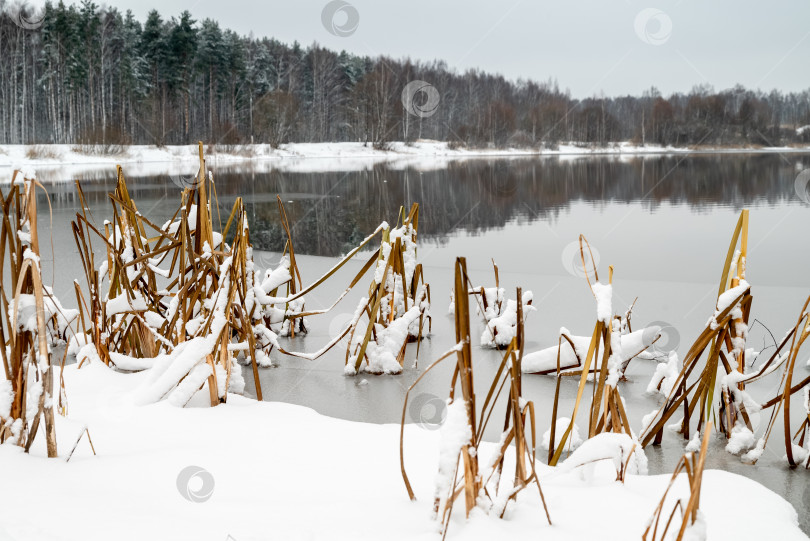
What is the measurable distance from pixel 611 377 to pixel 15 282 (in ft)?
4.58

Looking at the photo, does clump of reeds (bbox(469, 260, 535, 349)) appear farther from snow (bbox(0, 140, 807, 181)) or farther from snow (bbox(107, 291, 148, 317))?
snow (bbox(0, 140, 807, 181))

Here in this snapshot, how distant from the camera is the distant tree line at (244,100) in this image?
38.3 m

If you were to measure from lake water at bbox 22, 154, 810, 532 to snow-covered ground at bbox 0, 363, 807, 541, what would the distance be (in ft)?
0.62

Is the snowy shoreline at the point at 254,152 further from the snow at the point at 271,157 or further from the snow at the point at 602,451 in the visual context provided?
the snow at the point at 602,451

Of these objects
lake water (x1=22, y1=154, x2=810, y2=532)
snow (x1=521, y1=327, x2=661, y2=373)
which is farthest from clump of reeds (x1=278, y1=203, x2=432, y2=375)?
snow (x1=521, y1=327, x2=661, y2=373)

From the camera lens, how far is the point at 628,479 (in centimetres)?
157

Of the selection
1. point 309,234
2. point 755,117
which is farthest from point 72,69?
point 755,117

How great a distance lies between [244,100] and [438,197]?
122 feet

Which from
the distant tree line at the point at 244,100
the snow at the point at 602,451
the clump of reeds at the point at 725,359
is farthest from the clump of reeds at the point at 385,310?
the distant tree line at the point at 244,100

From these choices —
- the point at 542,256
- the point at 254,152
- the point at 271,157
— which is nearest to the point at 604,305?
the point at 542,256

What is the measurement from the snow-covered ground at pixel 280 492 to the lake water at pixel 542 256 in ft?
0.62

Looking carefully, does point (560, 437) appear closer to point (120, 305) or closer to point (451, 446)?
point (451, 446)

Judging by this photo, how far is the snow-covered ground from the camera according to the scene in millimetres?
1219

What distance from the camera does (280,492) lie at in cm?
141
